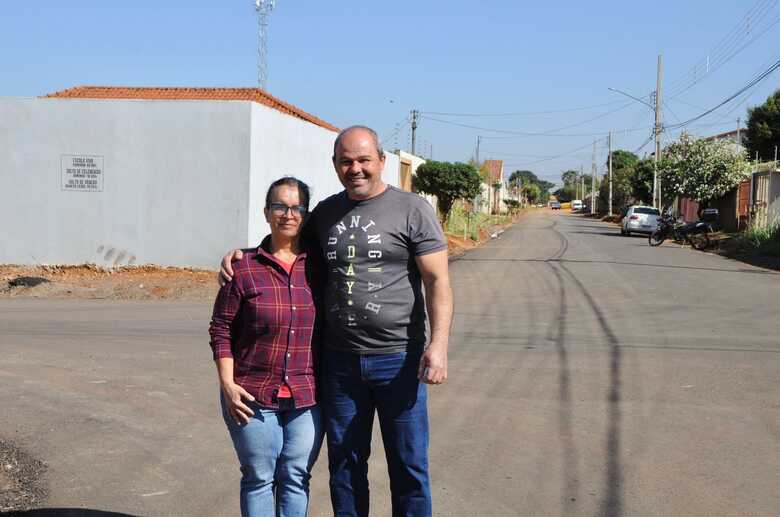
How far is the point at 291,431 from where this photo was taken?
10.6 feet

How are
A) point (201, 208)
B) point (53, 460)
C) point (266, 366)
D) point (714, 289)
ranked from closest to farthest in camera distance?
point (266, 366) < point (53, 460) < point (714, 289) < point (201, 208)

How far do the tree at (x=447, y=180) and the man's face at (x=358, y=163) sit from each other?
3377cm

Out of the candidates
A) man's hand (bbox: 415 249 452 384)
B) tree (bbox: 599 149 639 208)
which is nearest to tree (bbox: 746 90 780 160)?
tree (bbox: 599 149 639 208)

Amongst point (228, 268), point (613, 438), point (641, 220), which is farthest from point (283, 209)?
point (641, 220)

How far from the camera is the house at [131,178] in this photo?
16.3 meters

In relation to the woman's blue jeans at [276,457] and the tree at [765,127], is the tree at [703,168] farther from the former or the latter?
the woman's blue jeans at [276,457]

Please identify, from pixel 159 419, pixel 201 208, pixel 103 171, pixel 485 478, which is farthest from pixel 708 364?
pixel 103 171

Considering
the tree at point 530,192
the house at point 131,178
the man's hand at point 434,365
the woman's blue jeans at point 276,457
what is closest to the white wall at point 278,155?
the house at point 131,178

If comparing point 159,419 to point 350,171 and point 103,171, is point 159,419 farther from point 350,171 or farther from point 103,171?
point 103,171

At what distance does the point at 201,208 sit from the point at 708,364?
433 inches

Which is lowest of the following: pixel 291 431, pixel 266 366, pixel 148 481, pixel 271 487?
pixel 148 481

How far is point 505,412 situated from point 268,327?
348 cm

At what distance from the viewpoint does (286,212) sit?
3.29m

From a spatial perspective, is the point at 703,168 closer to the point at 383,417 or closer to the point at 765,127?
the point at 765,127
